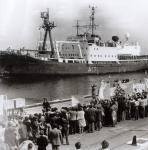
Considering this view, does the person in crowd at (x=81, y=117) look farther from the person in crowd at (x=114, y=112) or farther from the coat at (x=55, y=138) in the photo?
the coat at (x=55, y=138)

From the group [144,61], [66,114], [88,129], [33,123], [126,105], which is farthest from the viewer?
[144,61]

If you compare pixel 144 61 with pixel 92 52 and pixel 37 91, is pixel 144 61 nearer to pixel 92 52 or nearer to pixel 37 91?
pixel 92 52

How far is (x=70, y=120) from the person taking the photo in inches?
334

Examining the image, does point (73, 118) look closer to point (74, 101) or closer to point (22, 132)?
point (74, 101)

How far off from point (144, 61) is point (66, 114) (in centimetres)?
5864

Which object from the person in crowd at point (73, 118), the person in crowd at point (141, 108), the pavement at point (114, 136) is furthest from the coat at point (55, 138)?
the person in crowd at point (141, 108)

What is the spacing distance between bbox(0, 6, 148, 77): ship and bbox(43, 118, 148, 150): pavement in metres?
39.6

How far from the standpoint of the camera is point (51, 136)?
22.2ft

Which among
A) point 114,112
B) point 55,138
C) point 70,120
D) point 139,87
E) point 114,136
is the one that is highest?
point 139,87

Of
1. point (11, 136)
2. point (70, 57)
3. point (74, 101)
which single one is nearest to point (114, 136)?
point (74, 101)

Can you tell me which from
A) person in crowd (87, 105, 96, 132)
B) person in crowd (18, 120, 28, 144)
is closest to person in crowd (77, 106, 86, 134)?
person in crowd (87, 105, 96, 132)

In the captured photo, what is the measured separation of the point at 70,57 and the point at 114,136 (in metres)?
46.5

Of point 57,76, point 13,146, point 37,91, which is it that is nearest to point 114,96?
point 13,146

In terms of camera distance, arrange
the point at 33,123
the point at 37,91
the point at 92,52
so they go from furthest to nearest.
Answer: the point at 92,52 → the point at 37,91 → the point at 33,123
